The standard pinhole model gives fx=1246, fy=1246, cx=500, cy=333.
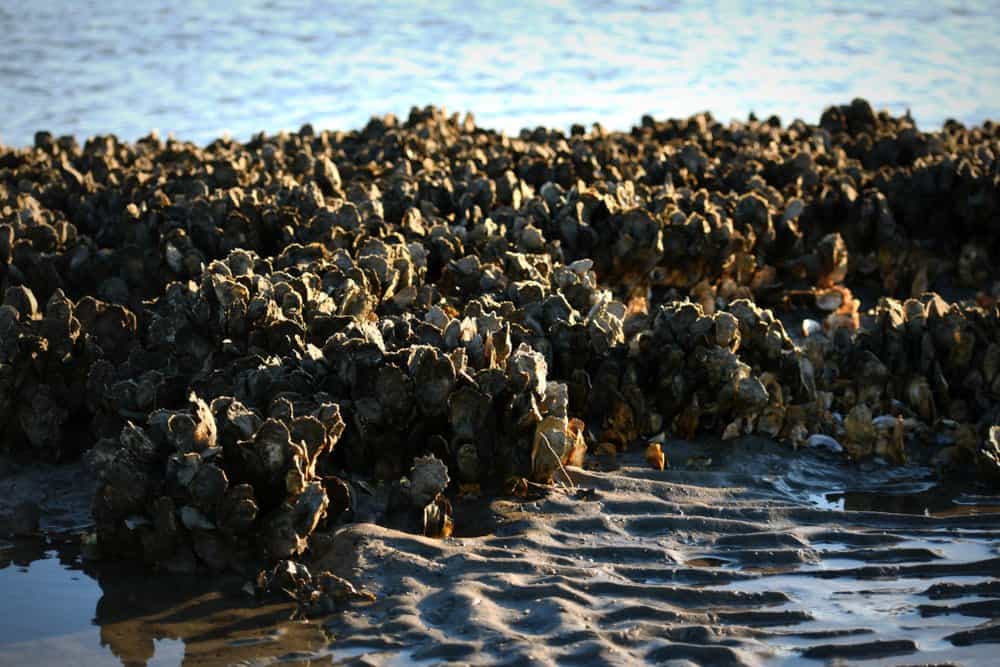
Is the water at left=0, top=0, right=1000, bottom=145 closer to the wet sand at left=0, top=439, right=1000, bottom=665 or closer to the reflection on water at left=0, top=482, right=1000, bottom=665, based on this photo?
the wet sand at left=0, top=439, right=1000, bottom=665

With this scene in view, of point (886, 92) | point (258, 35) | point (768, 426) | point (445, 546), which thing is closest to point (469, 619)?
point (445, 546)

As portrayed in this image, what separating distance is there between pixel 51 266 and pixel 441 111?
422 cm

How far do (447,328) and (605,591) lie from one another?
4.06ft

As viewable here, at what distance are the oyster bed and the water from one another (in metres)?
4.87

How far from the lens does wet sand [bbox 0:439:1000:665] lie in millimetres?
3189

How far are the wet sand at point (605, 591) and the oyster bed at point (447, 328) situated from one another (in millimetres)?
143

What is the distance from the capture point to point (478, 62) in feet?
47.5

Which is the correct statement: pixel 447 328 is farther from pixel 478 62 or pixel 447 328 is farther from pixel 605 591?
pixel 478 62

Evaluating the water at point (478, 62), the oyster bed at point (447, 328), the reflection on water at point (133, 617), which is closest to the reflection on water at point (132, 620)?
the reflection on water at point (133, 617)

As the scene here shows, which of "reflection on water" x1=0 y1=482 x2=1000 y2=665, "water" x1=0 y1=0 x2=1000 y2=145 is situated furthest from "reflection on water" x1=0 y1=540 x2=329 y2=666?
"water" x1=0 y1=0 x2=1000 y2=145

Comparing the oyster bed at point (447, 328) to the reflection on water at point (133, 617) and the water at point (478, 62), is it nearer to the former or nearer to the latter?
the reflection on water at point (133, 617)

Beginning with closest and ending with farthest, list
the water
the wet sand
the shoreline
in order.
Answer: the wet sand, the shoreline, the water

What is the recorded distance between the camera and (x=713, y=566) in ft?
12.0

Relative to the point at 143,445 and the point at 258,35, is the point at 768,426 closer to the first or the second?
the point at 143,445
